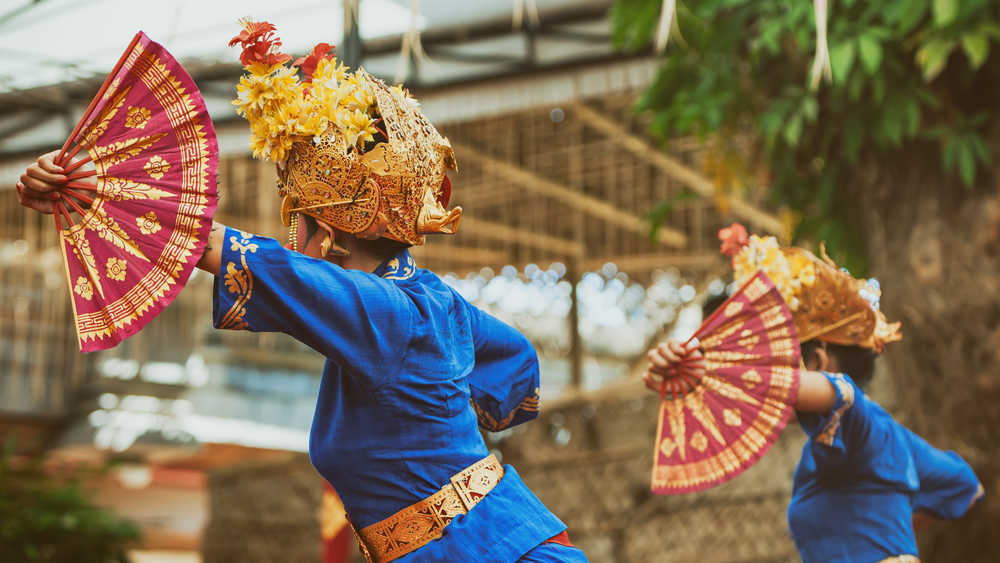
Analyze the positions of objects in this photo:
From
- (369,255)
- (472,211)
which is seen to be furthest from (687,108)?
(472,211)

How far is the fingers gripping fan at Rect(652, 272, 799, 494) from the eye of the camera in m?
2.20

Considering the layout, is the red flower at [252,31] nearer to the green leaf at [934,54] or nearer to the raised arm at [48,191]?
the raised arm at [48,191]

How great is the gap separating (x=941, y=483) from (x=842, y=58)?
1525mm

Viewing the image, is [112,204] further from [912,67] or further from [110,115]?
[912,67]

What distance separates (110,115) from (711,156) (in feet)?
12.5

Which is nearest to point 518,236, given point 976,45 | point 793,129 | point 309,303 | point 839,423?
point 793,129

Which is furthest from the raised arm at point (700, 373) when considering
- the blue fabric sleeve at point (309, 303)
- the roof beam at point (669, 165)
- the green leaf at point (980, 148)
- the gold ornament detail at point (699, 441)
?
the roof beam at point (669, 165)

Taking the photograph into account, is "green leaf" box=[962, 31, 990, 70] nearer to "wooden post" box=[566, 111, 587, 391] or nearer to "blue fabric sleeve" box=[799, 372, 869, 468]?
"blue fabric sleeve" box=[799, 372, 869, 468]

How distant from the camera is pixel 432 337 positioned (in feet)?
5.52

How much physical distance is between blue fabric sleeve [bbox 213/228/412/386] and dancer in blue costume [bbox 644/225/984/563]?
1217 millimetres

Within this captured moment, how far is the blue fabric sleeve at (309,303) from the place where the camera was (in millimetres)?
1452

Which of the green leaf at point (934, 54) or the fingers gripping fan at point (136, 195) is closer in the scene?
the fingers gripping fan at point (136, 195)

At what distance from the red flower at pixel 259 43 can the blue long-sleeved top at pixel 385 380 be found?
31cm

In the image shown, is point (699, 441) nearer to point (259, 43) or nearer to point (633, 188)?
point (259, 43)
